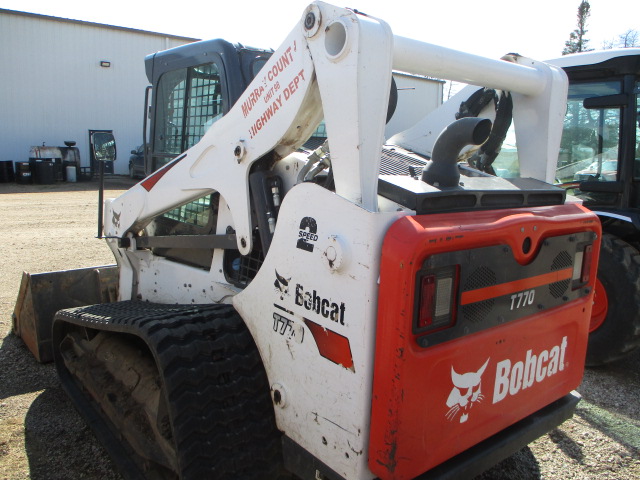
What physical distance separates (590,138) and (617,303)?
138 cm

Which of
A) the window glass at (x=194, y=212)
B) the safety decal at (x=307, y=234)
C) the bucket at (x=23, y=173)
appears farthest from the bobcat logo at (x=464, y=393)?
the bucket at (x=23, y=173)

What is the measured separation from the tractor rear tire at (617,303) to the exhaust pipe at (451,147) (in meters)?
2.44

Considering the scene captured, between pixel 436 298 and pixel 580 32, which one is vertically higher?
pixel 580 32

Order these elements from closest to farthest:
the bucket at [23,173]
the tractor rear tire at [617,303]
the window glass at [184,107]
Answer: the window glass at [184,107]
the tractor rear tire at [617,303]
the bucket at [23,173]

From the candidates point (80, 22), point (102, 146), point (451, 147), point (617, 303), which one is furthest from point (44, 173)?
point (451, 147)

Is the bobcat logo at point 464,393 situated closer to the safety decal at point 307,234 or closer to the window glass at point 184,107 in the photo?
the safety decal at point 307,234

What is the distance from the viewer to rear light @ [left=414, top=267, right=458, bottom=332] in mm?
1801

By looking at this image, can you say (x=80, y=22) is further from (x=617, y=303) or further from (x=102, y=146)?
(x=617, y=303)

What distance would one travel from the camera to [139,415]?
264 cm

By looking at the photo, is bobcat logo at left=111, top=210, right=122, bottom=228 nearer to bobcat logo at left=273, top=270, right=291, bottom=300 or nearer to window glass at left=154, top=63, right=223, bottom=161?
window glass at left=154, top=63, right=223, bottom=161

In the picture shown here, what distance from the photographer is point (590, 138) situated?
175 inches

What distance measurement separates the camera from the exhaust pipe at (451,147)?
2045mm

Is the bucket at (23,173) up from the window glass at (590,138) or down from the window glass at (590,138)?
down

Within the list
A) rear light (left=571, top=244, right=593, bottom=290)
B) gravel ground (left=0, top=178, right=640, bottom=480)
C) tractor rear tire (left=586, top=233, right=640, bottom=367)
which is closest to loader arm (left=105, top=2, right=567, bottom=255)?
rear light (left=571, top=244, right=593, bottom=290)
